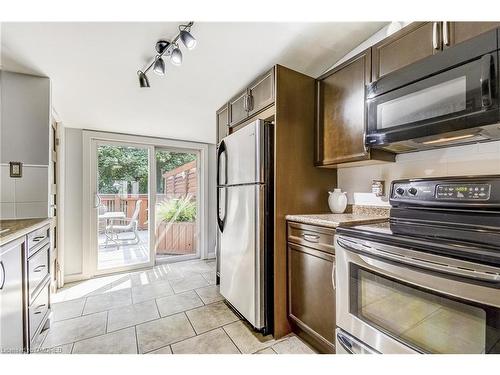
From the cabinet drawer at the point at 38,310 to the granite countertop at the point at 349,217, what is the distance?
1809 mm

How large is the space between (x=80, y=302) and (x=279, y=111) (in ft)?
9.00

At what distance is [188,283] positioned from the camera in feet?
9.53

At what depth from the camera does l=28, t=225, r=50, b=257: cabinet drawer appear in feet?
4.89

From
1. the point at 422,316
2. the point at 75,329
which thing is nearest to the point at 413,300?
the point at 422,316

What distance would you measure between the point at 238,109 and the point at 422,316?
6.76ft

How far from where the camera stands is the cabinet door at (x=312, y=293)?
1.46 meters

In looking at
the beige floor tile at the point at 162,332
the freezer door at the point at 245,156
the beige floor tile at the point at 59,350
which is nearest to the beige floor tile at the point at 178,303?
the beige floor tile at the point at 162,332

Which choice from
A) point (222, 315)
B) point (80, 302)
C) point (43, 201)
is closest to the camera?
point (43, 201)

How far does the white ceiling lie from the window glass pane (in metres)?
0.63

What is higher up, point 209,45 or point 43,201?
point 209,45

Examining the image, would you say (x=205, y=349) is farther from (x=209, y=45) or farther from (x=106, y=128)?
(x=106, y=128)

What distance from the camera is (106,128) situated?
3.21m

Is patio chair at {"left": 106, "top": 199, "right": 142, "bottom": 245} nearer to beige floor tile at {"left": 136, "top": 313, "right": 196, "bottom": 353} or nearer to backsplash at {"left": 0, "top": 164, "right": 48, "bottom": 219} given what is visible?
backsplash at {"left": 0, "top": 164, "right": 48, "bottom": 219}
